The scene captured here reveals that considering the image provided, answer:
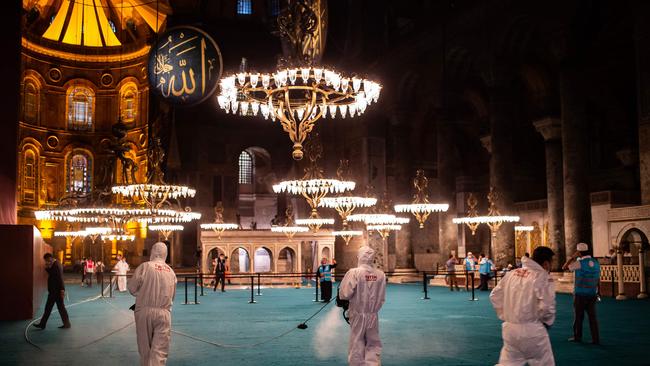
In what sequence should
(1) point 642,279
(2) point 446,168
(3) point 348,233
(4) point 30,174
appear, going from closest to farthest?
1. (1) point 642,279
2. (2) point 446,168
3. (3) point 348,233
4. (4) point 30,174

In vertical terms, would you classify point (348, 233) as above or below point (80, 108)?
below

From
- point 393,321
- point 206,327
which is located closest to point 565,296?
point 393,321

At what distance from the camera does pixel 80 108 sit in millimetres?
37562

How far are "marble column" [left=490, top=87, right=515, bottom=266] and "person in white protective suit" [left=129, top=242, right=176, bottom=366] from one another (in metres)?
14.3

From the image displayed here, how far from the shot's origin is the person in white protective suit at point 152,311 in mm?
5660

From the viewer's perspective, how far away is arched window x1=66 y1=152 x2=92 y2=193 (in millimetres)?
36625

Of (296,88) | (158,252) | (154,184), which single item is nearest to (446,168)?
(154,184)

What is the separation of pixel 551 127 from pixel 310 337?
12.8 metres

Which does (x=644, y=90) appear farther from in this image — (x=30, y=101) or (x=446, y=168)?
(x=30, y=101)

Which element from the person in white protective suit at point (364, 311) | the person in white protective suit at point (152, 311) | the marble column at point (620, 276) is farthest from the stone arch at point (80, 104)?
the person in white protective suit at point (364, 311)

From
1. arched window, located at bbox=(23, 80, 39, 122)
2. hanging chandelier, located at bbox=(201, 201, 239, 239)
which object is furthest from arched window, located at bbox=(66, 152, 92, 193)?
hanging chandelier, located at bbox=(201, 201, 239, 239)

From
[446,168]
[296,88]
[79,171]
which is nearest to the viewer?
[296,88]

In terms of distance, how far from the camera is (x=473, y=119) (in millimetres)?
26734

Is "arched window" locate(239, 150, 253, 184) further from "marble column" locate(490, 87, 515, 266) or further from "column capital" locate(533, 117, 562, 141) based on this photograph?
"column capital" locate(533, 117, 562, 141)
